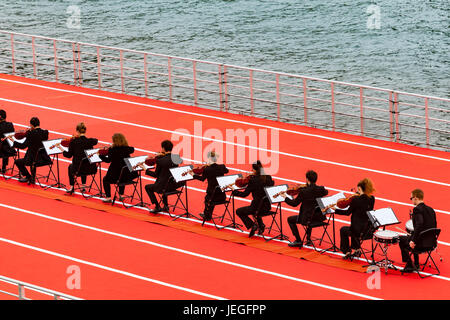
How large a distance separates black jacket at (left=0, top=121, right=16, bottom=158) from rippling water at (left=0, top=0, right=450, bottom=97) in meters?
27.0

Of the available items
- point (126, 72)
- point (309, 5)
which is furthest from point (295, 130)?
point (309, 5)

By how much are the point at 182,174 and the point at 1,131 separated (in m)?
4.76

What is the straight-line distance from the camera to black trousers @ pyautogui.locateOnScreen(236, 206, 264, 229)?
15.2 m

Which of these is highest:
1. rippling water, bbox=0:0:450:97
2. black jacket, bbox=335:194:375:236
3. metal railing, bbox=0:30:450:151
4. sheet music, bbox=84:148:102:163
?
sheet music, bbox=84:148:102:163

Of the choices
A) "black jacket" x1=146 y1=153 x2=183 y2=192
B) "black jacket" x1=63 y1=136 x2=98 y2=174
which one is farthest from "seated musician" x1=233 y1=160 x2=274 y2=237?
"black jacket" x1=63 y1=136 x2=98 y2=174

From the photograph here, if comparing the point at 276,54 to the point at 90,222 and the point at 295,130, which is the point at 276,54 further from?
the point at 90,222

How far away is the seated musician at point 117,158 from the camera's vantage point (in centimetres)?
1648

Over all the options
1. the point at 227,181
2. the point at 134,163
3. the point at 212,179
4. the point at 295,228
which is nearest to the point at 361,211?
the point at 295,228

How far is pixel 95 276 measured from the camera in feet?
45.3

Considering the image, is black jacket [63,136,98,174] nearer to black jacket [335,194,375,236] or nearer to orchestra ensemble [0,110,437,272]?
orchestra ensemble [0,110,437,272]

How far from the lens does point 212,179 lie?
15703 millimetres

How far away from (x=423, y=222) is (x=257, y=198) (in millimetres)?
3108

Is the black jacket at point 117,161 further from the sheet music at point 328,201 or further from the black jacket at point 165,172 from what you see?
the sheet music at point 328,201

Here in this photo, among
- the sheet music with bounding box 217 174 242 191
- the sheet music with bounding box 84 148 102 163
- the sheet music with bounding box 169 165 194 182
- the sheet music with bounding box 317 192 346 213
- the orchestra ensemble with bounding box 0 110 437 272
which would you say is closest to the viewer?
the orchestra ensemble with bounding box 0 110 437 272
